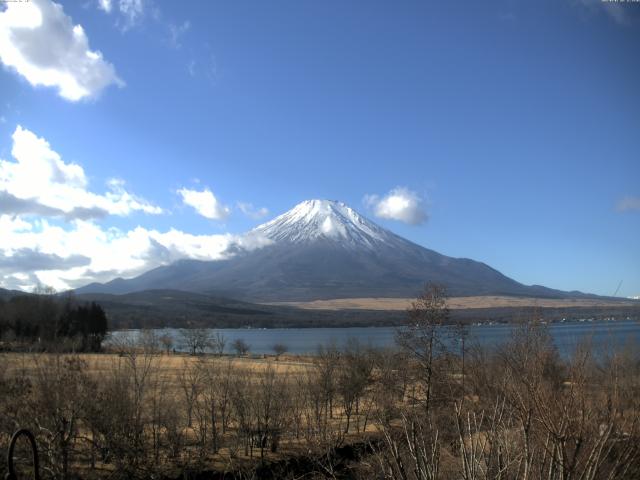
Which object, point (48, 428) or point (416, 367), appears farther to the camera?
point (416, 367)

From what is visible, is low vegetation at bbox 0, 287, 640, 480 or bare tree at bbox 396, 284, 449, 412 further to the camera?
bare tree at bbox 396, 284, 449, 412

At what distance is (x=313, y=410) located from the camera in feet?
88.2

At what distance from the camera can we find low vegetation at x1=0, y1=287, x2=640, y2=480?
292 inches

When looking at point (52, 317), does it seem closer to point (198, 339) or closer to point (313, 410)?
point (198, 339)

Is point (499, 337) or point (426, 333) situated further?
point (499, 337)

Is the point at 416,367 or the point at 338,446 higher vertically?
the point at 416,367

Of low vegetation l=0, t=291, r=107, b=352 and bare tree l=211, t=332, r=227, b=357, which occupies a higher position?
low vegetation l=0, t=291, r=107, b=352

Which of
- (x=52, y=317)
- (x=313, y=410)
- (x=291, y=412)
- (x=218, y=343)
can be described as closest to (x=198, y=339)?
(x=218, y=343)

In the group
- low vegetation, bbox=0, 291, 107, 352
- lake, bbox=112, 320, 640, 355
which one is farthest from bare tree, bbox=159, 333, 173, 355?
low vegetation, bbox=0, 291, 107, 352

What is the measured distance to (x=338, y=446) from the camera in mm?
23406

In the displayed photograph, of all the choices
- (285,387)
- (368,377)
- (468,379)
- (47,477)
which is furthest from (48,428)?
(368,377)

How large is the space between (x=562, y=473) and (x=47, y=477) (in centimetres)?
1350

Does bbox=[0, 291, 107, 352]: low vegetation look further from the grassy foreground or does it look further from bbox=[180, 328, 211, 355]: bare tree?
the grassy foreground

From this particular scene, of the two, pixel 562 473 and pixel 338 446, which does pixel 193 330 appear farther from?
pixel 562 473
